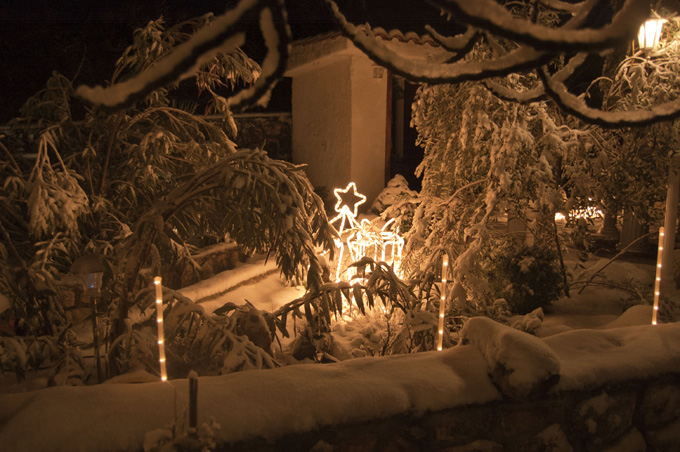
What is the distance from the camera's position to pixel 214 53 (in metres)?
1.28

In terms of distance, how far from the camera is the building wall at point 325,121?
9109mm

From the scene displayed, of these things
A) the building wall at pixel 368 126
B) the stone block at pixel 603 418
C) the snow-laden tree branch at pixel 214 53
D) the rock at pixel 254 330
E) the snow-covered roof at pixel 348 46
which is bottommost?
the stone block at pixel 603 418

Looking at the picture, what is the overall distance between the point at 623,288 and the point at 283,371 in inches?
183

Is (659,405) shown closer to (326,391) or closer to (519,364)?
(519,364)

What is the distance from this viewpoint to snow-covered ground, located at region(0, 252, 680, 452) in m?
1.83

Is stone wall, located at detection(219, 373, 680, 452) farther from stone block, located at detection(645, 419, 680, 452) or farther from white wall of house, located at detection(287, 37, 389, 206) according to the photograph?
white wall of house, located at detection(287, 37, 389, 206)

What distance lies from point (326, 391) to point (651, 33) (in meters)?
4.59

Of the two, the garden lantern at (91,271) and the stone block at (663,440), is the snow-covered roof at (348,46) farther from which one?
the stone block at (663,440)

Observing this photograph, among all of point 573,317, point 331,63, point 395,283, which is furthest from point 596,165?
point 331,63

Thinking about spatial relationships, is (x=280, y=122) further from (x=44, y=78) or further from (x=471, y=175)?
(x=471, y=175)

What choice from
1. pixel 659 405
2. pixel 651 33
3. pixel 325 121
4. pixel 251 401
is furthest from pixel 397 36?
pixel 251 401

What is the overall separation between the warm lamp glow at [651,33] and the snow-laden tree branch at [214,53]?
4.52 meters

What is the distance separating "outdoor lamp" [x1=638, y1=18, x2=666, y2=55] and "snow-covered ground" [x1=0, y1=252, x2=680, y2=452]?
301 centimetres

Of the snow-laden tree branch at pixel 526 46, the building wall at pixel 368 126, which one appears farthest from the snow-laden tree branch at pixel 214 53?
the building wall at pixel 368 126
